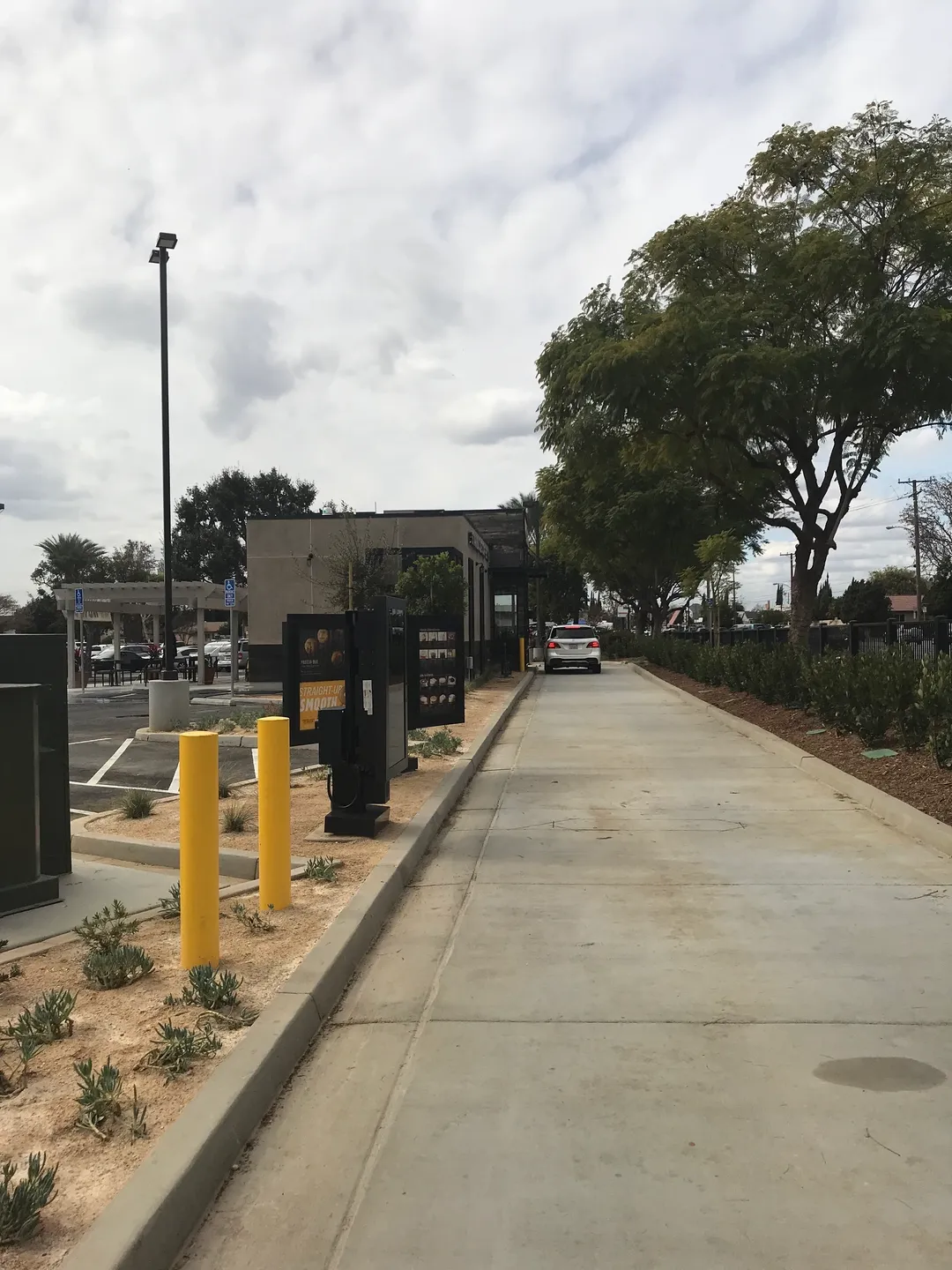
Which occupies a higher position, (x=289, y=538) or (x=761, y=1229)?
(x=289, y=538)

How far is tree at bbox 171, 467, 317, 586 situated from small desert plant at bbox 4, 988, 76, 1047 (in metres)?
67.7

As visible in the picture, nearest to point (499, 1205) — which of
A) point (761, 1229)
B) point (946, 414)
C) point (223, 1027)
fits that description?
point (761, 1229)

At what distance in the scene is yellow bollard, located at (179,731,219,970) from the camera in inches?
191

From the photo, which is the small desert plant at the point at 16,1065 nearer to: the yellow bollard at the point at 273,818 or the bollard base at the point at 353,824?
the yellow bollard at the point at 273,818

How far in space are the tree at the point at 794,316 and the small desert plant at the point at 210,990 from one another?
40.7 feet

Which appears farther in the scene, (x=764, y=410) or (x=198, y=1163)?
(x=764, y=410)

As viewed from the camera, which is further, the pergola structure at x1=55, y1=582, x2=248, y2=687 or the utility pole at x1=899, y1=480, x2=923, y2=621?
the utility pole at x1=899, y1=480, x2=923, y2=621

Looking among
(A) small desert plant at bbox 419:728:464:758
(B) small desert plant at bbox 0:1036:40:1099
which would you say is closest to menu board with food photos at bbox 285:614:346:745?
(A) small desert plant at bbox 419:728:464:758

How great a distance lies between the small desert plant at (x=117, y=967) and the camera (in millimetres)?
4715

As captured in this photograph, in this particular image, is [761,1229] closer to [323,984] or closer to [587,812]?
[323,984]

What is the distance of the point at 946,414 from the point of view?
643 inches

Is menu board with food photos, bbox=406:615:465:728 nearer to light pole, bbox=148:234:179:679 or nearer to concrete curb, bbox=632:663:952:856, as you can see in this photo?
concrete curb, bbox=632:663:952:856

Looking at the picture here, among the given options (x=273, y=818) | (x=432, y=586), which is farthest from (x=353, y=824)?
(x=432, y=586)

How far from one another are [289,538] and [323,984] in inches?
975
